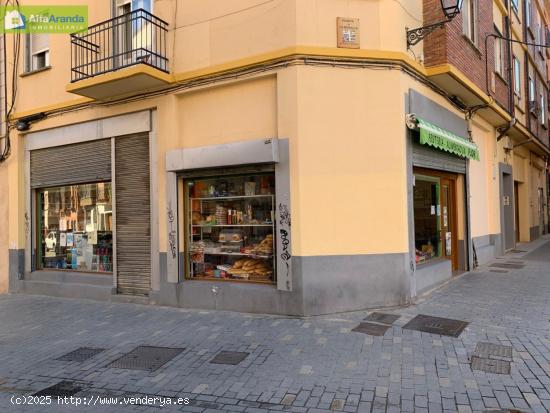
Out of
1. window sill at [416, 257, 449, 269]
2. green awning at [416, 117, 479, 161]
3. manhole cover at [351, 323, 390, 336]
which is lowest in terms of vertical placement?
manhole cover at [351, 323, 390, 336]

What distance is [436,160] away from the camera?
851 centimetres

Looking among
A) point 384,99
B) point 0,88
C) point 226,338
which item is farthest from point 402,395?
point 0,88

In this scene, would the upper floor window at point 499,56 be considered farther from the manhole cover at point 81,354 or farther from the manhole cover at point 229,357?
the manhole cover at point 81,354

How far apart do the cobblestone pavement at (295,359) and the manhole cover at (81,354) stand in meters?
0.10

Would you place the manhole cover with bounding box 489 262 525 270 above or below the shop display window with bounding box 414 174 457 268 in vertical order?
below

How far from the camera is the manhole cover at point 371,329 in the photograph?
569 centimetres

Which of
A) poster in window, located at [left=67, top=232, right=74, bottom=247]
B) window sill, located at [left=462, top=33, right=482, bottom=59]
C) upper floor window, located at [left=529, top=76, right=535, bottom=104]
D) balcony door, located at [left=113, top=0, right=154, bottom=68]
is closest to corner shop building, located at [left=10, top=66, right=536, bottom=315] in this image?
poster in window, located at [left=67, top=232, right=74, bottom=247]

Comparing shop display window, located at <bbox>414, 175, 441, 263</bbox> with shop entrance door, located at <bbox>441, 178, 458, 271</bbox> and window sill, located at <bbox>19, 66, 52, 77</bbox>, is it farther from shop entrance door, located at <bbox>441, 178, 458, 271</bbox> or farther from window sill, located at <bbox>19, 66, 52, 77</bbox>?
window sill, located at <bbox>19, 66, 52, 77</bbox>

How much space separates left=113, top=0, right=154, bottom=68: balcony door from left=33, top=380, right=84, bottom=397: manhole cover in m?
5.63

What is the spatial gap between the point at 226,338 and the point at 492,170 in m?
9.99

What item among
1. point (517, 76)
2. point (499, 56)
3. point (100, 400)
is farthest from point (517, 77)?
point (100, 400)

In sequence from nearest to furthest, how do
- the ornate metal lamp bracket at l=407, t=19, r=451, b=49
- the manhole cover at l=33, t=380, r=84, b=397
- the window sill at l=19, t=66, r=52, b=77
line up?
the manhole cover at l=33, t=380, r=84, b=397, the ornate metal lamp bracket at l=407, t=19, r=451, b=49, the window sill at l=19, t=66, r=52, b=77

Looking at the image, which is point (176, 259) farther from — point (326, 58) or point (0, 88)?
point (0, 88)

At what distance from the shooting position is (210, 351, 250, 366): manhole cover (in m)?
5.00
